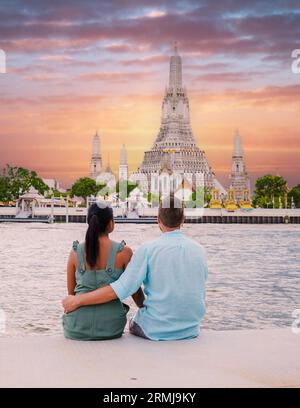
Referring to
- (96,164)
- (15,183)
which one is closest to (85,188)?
(15,183)

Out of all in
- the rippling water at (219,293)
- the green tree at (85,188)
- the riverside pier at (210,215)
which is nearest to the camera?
the rippling water at (219,293)

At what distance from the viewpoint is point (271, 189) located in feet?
288

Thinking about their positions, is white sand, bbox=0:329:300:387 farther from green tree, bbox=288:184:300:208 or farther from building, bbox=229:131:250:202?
building, bbox=229:131:250:202

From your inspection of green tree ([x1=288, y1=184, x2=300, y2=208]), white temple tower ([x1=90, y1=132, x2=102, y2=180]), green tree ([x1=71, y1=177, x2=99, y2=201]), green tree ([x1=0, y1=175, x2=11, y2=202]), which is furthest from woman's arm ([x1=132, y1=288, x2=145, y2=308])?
white temple tower ([x1=90, y1=132, x2=102, y2=180])

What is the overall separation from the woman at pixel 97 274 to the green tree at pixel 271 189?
82.6m

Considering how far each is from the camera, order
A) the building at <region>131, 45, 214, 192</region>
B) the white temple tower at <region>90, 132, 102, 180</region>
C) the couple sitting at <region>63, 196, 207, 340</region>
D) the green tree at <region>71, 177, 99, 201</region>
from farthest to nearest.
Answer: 1. the white temple tower at <region>90, 132, 102, 180</region>
2. the building at <region>131, 45, 214, 192</region>
3. the green tree at <region>71, 177, 99, 201</region>
4. the couple sitting at <region>63, 196, 207, 340</region>

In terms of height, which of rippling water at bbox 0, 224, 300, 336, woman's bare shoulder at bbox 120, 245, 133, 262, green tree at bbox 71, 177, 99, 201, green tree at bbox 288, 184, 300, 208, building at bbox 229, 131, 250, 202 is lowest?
rippling water at bbox 0, 224, 300, 336

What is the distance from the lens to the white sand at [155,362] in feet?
11.6

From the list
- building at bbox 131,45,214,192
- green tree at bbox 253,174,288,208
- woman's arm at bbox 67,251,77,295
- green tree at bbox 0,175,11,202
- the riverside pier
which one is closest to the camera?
woman's arm at bbox 67,251,77,295

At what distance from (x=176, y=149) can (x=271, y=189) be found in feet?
95.3

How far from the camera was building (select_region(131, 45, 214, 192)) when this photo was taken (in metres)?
111

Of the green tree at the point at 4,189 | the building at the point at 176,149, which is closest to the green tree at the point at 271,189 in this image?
the building at the point at 176,149

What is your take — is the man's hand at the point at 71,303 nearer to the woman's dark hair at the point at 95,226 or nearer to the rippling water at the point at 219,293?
the woman's dark hair at the point at 95,226

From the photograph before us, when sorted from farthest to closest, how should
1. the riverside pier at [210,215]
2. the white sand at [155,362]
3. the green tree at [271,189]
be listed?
the green tree at [271,189]
the riverside pier at [210,215]
the white sand at [155,362]
